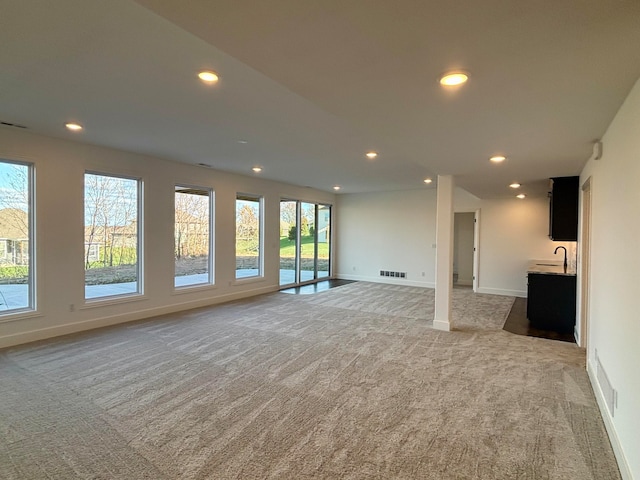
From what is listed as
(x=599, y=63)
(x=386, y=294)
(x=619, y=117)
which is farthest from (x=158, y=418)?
(x=386, y=294)

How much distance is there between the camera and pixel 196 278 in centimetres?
666

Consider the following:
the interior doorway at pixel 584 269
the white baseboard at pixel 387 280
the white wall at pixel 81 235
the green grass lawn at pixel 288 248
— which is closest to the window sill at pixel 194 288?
the white wall at pixel 81 235

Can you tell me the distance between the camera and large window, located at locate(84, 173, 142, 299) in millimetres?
5102

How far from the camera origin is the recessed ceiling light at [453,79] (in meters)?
1.95

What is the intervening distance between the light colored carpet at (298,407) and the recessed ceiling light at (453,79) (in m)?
2.31

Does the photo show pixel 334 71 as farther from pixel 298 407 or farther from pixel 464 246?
pixel 464 246

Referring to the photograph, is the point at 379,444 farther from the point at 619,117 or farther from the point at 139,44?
the point at 139,44

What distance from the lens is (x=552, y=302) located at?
209 inches

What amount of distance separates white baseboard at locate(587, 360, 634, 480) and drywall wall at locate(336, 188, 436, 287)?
591 cm

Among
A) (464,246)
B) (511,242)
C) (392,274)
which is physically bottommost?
(392,274)

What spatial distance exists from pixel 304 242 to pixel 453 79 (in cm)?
770

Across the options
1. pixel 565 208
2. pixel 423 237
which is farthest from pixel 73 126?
pixel 423 237

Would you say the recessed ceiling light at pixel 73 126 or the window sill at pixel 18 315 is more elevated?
the recessed ceiling light at pixel 73 126

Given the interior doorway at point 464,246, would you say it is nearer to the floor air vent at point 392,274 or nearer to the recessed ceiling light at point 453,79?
the floor air vent at point 392,274
